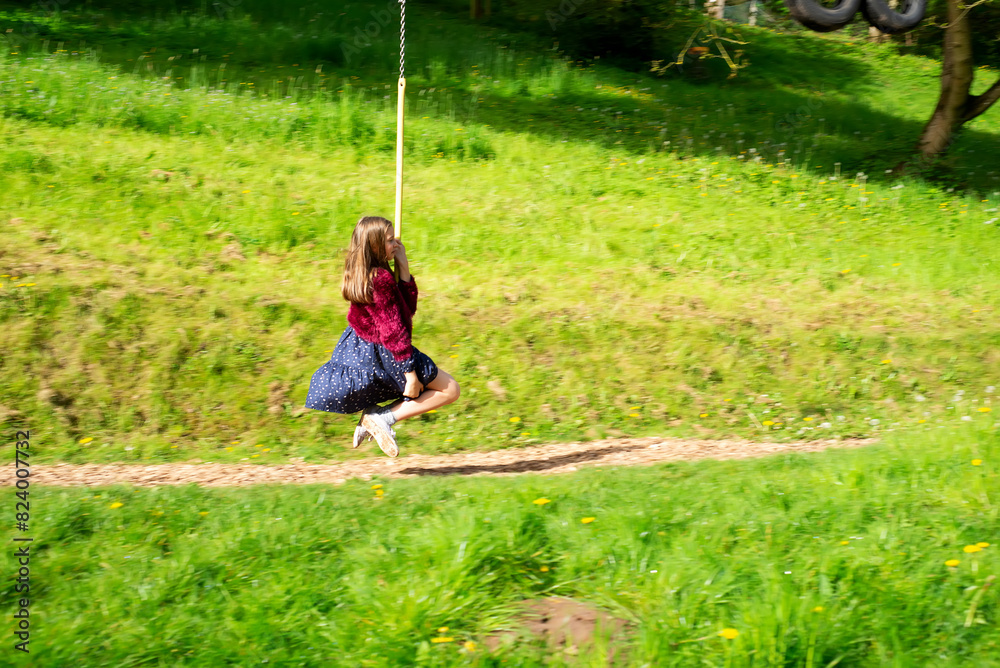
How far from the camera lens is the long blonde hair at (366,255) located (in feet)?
17.5

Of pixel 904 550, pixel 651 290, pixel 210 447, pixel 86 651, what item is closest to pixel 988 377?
pixel 651 290

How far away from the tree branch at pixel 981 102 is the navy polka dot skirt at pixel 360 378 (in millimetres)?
11239

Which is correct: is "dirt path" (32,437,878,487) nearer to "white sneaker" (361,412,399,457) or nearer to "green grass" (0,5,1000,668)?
"green grass" (0,5,1000,668)

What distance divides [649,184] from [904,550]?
891cm

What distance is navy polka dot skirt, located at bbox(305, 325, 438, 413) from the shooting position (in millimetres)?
5660

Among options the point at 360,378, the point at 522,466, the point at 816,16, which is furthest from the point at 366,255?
the point at 816,16

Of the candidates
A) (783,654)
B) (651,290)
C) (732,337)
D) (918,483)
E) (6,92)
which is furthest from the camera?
(6,92)

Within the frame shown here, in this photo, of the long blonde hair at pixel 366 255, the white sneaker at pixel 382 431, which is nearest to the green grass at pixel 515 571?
the white sneaker at pixel 382 431

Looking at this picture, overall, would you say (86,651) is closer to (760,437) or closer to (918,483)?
(918,483)

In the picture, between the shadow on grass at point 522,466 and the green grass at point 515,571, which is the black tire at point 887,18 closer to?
the shadow on grass at point 522,466

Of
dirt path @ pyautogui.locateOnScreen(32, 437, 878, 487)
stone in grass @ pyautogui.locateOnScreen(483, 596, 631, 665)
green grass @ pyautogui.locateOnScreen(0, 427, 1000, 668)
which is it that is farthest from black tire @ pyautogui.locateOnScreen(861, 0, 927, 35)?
stone in grass @ pyautogui.locateOnScreen(483, 596, 631, 665)

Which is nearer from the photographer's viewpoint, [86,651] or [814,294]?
[86,651]

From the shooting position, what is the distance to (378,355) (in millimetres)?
5664

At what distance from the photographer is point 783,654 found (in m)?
3.51
